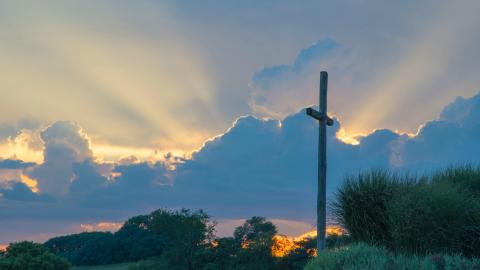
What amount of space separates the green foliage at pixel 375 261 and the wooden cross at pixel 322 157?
14.5ft

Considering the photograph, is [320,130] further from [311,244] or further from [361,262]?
[311,244]

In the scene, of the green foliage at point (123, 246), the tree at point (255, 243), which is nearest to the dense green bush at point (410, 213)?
the tree at point (255, 243)

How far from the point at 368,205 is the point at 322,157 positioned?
2.63 metres

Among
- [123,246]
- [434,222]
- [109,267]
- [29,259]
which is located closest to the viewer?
[434,222]

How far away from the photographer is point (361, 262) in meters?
15.9

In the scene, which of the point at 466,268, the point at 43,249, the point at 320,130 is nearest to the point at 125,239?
the point at 43,249

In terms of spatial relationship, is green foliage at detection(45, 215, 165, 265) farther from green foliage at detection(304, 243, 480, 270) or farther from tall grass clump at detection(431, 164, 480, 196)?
green foliage at detection(304, 243, 480, 270)

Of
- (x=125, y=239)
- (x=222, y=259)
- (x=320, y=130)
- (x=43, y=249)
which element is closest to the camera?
(x=320, y=130)

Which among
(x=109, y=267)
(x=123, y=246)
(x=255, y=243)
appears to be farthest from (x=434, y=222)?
(x=123, y=246)

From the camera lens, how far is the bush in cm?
1869

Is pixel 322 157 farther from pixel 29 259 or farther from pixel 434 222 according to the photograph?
pixel 29 259

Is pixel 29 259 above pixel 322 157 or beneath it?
beneath

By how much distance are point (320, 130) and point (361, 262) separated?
7.48 m

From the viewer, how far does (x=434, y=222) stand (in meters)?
18.7
